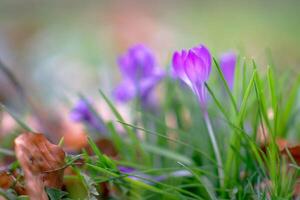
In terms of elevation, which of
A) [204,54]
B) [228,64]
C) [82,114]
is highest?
[204,54]

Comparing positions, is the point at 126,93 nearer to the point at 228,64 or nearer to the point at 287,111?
the point at 228,64

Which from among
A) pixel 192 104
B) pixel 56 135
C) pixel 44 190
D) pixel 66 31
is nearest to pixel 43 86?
pixel 56 135

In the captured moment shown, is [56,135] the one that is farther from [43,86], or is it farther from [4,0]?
[4,0]

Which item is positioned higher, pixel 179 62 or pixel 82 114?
pixel 179 62

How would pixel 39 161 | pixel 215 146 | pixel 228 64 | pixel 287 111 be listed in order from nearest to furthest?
pixel 39 161 < pixel 215 146 < pixel 287 111 < pixel 228 64

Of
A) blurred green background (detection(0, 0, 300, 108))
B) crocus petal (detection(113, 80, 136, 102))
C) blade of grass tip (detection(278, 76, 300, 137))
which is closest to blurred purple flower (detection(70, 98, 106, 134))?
crocus petal (detection(113, 80, 136, 102))

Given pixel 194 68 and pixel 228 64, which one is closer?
pixel 194 68

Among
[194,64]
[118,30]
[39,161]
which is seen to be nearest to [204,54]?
[194,64]
